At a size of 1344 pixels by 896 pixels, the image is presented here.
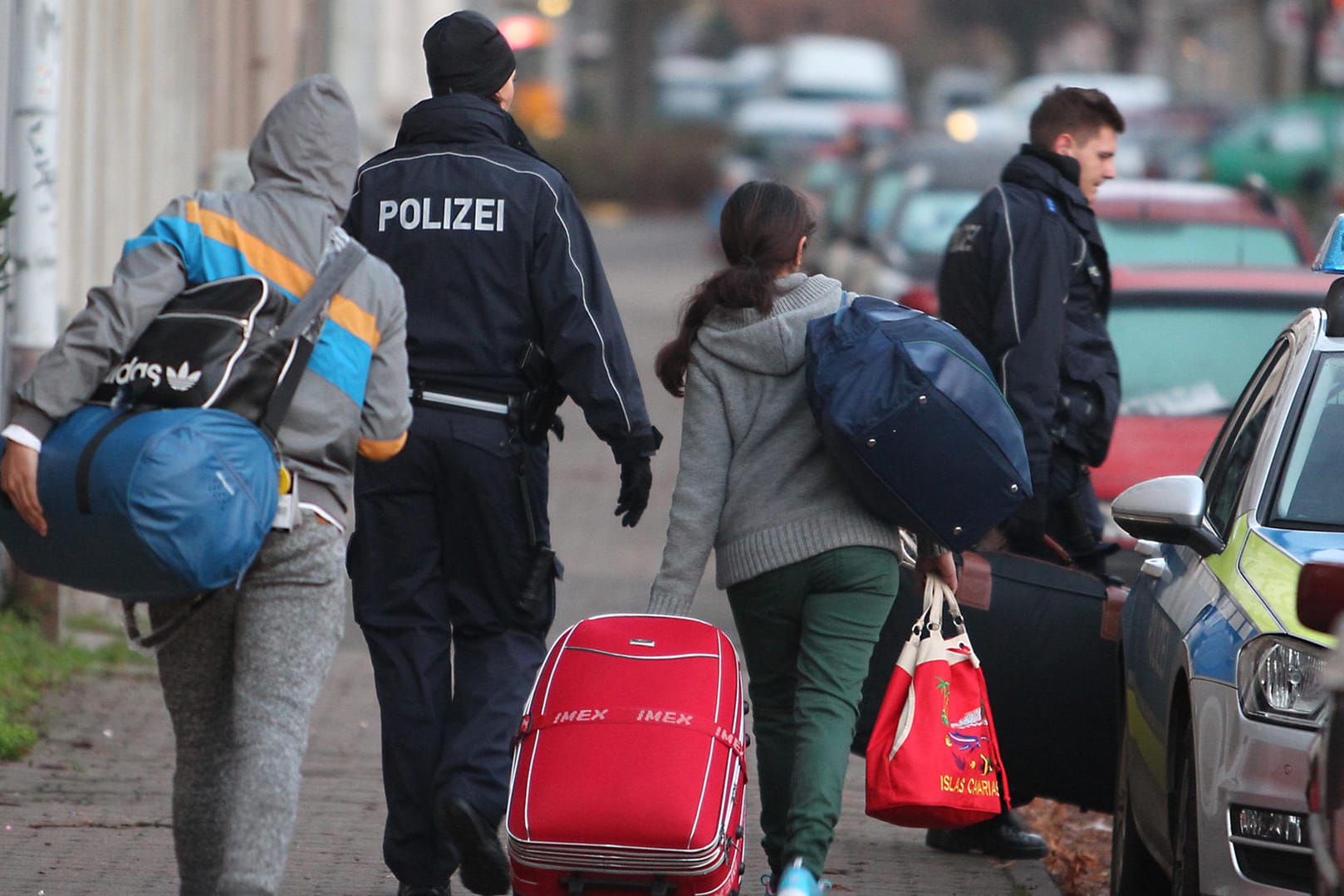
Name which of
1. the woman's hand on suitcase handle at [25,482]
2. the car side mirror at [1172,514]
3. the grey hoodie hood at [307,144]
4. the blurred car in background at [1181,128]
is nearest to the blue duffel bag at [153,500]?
the woman's hand on suitcase handle at [25,482]

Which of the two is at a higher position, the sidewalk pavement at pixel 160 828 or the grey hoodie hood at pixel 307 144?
the grey hoodie hood at pixel 307 144

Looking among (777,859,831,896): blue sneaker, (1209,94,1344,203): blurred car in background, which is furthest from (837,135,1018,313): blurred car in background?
(1209,94,1344,203): blurred car in background

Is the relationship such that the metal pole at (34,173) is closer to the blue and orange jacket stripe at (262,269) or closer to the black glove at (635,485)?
the black glove at (635,485)

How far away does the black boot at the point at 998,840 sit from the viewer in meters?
6.31

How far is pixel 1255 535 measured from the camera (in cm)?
477

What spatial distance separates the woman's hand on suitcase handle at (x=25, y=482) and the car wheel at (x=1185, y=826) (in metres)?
2.28

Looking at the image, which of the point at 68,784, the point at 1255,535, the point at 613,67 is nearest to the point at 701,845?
the point at 1255,535

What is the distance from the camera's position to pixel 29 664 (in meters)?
8.02

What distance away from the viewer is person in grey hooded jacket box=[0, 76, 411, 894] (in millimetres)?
4188

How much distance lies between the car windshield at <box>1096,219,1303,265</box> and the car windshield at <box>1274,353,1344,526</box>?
5.59m

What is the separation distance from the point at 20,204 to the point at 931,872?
163 inches

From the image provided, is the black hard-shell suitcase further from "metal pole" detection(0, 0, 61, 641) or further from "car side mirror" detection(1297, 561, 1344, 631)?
"metal pole" detection(0, 0, 61, 641)

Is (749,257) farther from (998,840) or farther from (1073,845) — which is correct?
(1073,845)

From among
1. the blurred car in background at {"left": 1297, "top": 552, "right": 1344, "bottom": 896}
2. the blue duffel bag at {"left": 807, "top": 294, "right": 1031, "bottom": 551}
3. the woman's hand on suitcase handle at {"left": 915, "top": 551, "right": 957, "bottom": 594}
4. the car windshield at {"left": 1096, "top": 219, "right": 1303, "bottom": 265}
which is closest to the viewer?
the blurred car in background at {"left": 1297, "top": 552, "right": 1344, "bottom": 896}
